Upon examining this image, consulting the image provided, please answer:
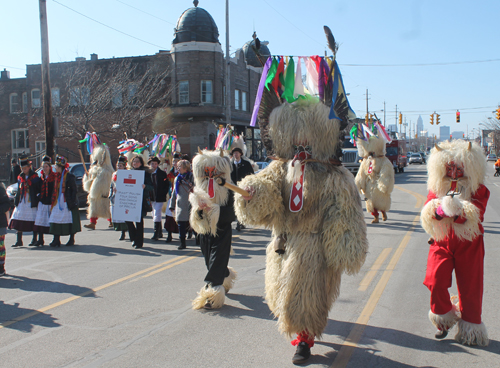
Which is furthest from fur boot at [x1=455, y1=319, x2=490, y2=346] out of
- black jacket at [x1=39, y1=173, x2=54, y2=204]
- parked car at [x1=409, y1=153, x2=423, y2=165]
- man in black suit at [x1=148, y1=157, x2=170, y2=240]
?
parked car at [x1=409, y1=153, x2=423, y2=165]

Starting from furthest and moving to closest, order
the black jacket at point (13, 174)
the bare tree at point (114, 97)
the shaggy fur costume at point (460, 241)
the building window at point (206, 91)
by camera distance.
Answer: the building window at point (206, 91) → the bare tree at point (114, 97) → the black jacket at point (13, 174) → the shaggy fur costume at point (460, 241)

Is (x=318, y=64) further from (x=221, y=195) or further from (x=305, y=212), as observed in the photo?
(x=221, y=195)

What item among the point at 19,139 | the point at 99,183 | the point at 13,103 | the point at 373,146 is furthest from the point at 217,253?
the point at 13,103

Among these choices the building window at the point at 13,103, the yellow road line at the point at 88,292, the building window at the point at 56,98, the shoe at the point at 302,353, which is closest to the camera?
the shoe at the point at 302,353

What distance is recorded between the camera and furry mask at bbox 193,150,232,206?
5348 millimetres

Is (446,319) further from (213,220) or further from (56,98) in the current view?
(56,98)

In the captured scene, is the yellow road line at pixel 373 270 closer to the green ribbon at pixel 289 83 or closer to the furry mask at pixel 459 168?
the furry mask at pixel 459 168

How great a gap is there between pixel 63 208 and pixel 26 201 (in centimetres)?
78

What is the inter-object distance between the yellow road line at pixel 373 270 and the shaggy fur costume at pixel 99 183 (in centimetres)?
697

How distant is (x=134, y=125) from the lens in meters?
28.2

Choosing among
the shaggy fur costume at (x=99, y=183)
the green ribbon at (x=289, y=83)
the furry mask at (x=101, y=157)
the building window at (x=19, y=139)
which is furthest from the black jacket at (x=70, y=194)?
the building window at (x=19, y=139)

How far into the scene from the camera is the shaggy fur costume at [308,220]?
12.4 feet

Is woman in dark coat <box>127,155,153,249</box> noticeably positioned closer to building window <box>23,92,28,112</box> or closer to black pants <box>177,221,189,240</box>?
black pants <box>177,221,189,240</box>

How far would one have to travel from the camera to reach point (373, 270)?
271 inches
